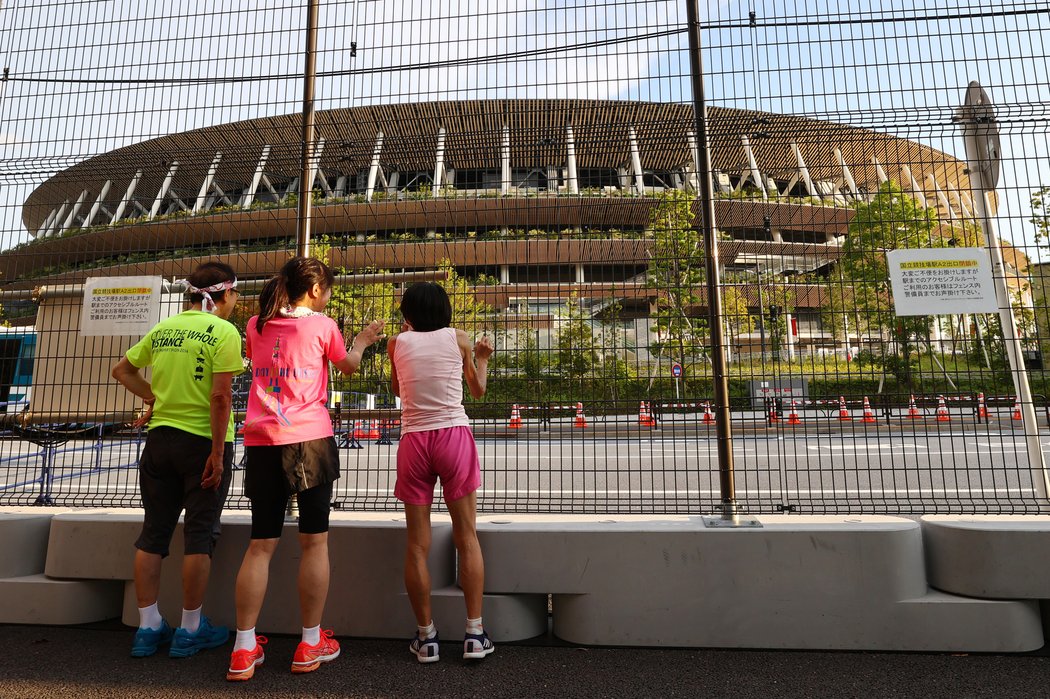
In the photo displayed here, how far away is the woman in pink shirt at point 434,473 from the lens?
2.38 m

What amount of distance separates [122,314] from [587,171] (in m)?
3.45

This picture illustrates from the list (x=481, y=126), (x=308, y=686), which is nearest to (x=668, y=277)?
(x=481, y=126)

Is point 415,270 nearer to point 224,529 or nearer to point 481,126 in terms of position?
point 481,126

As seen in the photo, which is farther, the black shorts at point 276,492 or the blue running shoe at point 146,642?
the blue running shoe at point 146,642

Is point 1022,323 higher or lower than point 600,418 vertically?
higher

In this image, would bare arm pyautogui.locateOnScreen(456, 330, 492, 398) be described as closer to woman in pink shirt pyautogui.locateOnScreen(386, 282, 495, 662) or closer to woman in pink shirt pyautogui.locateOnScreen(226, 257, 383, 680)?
woman in pink shirt pyautogui.locateOnScreen(386, 282, 495, 662)

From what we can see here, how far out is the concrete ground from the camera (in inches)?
82.9

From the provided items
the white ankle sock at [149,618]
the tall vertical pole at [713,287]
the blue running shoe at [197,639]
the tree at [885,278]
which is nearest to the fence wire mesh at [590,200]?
the tree at [885,278]

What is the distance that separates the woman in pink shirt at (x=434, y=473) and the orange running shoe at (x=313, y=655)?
349 millimetres

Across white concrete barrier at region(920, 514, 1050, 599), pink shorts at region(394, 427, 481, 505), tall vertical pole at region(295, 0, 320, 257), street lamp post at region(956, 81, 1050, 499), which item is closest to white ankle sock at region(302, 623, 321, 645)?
pink shorts at region(394, 427, 481, 505)

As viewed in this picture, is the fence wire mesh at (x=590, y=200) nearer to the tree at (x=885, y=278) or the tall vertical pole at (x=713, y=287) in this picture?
the tree at (x=885, y=278)

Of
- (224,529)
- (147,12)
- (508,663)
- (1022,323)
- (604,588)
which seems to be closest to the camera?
(508,663)

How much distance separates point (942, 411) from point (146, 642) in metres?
5.06

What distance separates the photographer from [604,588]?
255 centimetres
